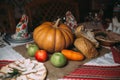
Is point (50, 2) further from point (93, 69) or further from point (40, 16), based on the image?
point (93, 69)

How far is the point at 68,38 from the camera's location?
3.38ft

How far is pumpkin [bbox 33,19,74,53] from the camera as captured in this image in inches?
38.9

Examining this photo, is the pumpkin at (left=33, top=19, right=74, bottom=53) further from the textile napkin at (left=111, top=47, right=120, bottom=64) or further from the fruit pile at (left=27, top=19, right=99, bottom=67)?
the textile napkin at (left=111, top=47, right=120, bottom=64)

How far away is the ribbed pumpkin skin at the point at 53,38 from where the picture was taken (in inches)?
38.9

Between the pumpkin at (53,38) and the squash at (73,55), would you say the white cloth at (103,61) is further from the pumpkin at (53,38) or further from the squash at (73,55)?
the pumpkin at (53,38)

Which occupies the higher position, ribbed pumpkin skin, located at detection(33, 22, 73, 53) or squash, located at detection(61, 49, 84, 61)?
ribbed pumpkin skin, located at detection(33, 22, 73, 53)

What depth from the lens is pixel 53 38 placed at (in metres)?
0.98

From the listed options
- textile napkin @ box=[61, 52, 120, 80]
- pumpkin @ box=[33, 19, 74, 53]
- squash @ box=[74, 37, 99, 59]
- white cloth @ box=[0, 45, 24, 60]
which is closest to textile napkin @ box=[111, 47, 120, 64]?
textile napkin @ box=[61, 52, 120, 80]

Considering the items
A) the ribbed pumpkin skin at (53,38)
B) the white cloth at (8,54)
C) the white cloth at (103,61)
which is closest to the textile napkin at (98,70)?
the white cloth at (103,61)

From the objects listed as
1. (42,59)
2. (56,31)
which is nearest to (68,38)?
(56,31)

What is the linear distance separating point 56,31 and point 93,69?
1.01ft

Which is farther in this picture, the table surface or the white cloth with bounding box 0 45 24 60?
the white cloth with bounding box 0 45 24 60

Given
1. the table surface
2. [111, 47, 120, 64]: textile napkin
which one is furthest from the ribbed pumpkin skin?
[111, 47, 120, 64]: textile napkin

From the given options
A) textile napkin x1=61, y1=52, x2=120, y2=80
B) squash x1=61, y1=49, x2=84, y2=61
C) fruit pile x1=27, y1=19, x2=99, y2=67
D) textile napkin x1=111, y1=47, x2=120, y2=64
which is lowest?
textile napkin x1=61, y1=52, x2=120, y2=80
